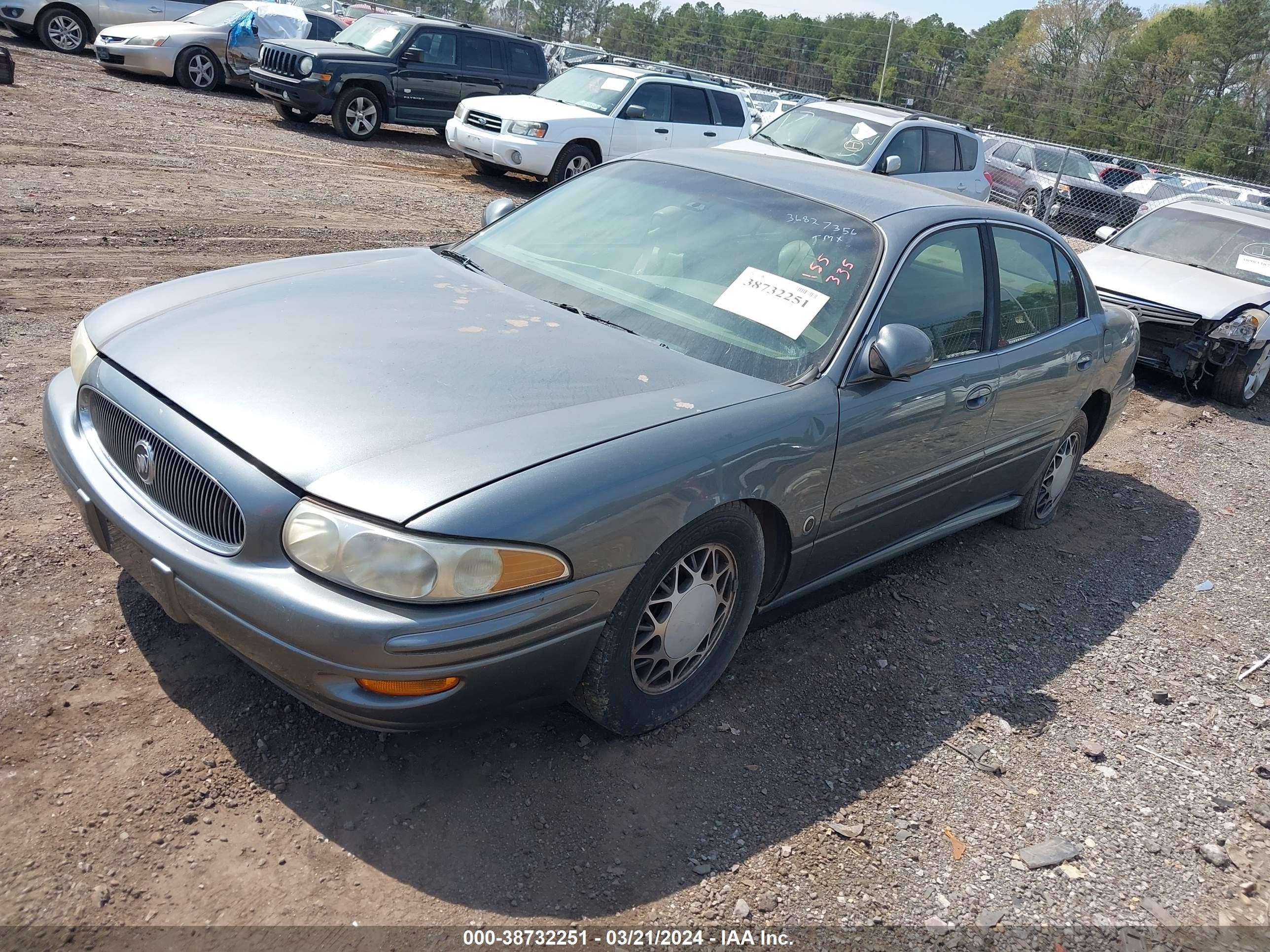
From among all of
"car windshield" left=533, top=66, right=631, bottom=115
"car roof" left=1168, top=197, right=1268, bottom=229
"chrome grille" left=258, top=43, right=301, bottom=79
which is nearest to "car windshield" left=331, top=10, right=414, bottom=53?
"chrome grille" left=258, top=43, right=301, bottom=79

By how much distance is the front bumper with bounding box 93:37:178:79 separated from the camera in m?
15.5

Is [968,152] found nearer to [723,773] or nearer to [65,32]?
[723,773]

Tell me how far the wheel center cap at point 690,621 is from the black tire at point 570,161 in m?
10.5

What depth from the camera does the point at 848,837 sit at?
119 inches

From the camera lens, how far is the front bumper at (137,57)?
15.5m

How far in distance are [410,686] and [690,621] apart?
98 cm

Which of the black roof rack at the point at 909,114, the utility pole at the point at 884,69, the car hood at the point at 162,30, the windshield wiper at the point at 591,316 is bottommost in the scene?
the windshield wiper at the point at 591,316

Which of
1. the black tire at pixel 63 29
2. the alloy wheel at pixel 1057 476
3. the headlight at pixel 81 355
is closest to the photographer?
the headlight at pixel 81 355

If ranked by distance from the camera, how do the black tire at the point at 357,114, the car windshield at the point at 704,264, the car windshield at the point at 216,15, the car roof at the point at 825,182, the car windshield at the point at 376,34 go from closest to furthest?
the car windshield at the point at 704,264 → the car roof at the point at 825,182 → the black tire at the point at 357,114 → the car windshield at the point at 376,34 → the car windshield at the point at 216,15

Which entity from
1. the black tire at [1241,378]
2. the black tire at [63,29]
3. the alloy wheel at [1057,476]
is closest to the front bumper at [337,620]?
the alloy wheel at [1057,476]

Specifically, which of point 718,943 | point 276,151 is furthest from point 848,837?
point 276,151

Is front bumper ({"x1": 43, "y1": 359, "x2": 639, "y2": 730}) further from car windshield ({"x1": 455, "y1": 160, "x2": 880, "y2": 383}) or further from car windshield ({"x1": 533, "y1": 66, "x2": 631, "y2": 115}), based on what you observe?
car windshield ({"x1": 533, "y1": 66, "x2": 631, "y2": 115})

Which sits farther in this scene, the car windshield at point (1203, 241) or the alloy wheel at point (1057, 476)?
the car windshield at point (1203, 241)

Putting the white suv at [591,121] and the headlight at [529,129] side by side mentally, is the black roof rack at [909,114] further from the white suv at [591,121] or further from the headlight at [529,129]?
the headlight at [529,129]
